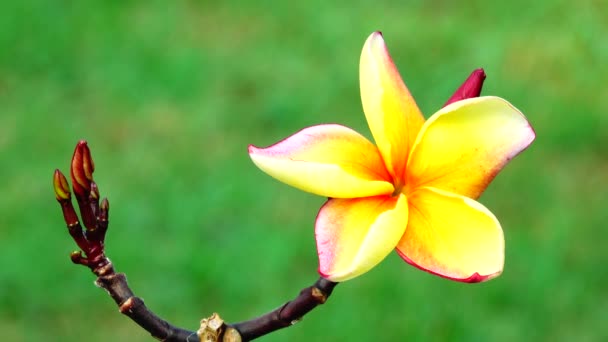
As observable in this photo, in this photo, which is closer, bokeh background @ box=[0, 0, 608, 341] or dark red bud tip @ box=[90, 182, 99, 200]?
dark red bud tip @ box=[90, 182, 99, 200]

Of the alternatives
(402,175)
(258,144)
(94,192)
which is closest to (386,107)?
(402,175)

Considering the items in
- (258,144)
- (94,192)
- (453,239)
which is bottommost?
(453,239)

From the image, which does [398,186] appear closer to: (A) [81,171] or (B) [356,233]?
(B) [356,233]

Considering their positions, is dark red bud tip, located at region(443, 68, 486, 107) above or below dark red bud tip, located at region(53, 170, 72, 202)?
below

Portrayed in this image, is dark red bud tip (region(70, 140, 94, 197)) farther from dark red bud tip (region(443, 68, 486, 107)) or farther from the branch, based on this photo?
dark red bud tip (region(443, 68, 486, 107))

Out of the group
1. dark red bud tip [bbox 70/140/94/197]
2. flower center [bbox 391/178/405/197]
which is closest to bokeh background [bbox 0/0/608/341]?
flower center [bbox 391/178/405/197]

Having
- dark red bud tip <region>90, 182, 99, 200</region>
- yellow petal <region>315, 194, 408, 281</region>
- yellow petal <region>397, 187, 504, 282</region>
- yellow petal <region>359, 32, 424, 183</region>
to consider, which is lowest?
yellow petal <region>397, 187, 504, 282</region>
